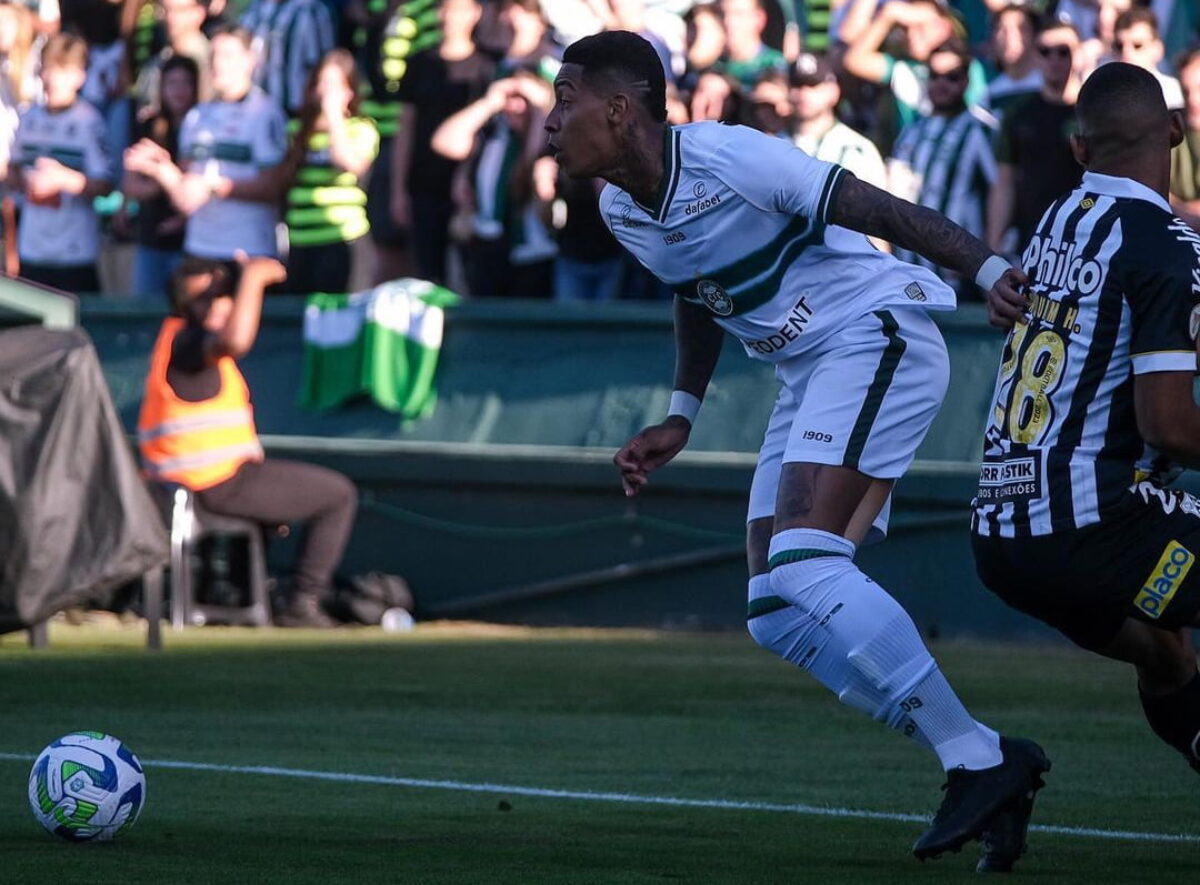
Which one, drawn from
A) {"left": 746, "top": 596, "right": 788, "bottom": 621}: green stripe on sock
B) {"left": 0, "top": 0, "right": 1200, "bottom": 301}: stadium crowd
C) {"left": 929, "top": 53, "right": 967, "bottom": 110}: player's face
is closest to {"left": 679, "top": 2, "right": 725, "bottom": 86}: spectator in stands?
{"left": 0, "top": 0, "right": 1200, "bottom": 301}: stadium crowd

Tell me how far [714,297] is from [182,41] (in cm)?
1153

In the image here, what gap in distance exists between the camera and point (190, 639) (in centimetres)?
1390

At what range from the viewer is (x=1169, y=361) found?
5789mm

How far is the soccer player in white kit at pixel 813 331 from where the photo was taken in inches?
240

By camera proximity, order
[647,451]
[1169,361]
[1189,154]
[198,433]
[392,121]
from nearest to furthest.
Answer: [1169,361], [647,451], [1189,154], [198,433], [392,121]

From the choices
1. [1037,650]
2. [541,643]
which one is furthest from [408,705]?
[1037,650]

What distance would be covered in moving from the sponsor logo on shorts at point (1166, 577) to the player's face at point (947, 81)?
851cm

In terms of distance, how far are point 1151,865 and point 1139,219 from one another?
1.63 metres

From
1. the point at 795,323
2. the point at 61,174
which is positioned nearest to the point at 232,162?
the point at 61,174

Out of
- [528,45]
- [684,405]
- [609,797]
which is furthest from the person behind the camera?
[528,45]

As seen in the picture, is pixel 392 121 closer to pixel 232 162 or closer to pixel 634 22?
pixel 232 162

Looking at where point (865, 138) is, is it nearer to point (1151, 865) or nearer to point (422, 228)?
point (422, 228)

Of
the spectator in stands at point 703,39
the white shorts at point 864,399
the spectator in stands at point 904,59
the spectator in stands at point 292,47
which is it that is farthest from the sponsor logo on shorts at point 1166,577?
the spectator in stands at point 292,47

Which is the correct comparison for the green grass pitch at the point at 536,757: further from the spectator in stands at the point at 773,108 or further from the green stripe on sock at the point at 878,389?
the spectator in stands at the point at 773,108
